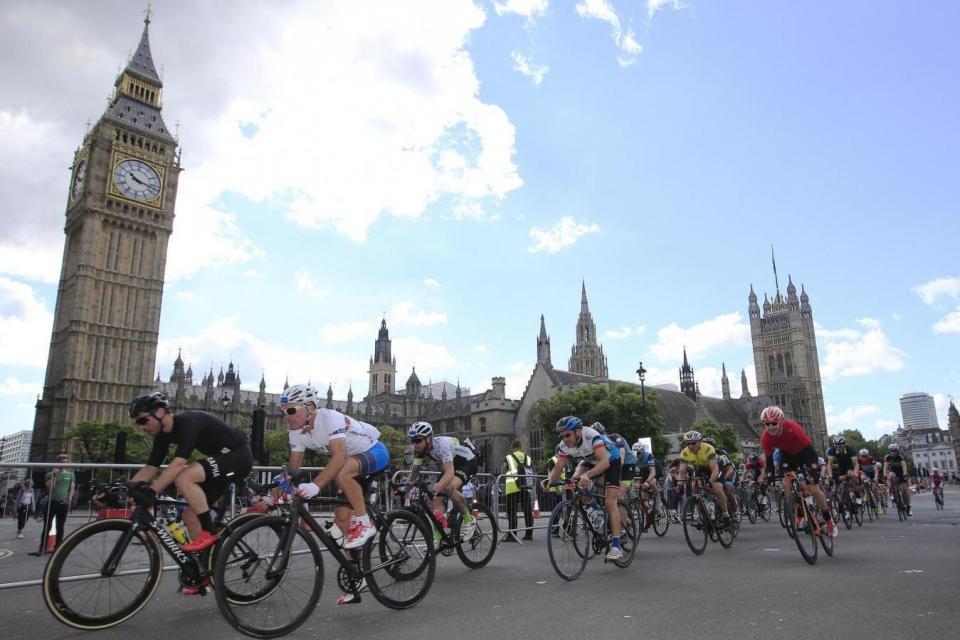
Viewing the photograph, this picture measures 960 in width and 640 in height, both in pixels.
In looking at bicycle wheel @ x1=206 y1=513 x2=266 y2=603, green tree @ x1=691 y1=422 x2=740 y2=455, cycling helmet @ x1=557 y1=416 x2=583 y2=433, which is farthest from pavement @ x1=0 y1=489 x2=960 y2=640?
green tree @ x1=691 y1=422 x2=740 y2=455

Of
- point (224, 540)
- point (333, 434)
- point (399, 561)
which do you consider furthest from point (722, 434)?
point (224, 540)

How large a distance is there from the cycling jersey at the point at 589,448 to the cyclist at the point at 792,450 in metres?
2.07

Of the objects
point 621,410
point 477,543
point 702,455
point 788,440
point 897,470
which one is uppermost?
point 621,410

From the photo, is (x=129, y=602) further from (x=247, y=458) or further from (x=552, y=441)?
(x=552, y=441)

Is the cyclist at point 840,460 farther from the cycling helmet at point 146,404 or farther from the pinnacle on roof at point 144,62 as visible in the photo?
the pinnacle on roof at point 144,62

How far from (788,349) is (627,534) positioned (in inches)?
5292

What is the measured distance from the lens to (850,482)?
1507cm

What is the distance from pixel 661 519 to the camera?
1271 centimetres

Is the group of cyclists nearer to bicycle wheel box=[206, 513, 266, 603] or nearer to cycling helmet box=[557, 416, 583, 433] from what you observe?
cycling helmet box=[557, 416, 583, 433]

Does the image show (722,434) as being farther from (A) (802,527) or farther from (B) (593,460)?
(B) (593,460)

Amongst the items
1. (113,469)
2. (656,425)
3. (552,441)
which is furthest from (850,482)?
(552,441)

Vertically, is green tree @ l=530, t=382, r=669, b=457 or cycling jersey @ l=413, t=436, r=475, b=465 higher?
green tree @ l=530, t=382, r=669, b=457

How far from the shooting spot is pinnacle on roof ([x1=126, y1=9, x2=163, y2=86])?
83019mm

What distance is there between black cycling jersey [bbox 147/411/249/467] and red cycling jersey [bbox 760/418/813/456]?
21.6 feet
